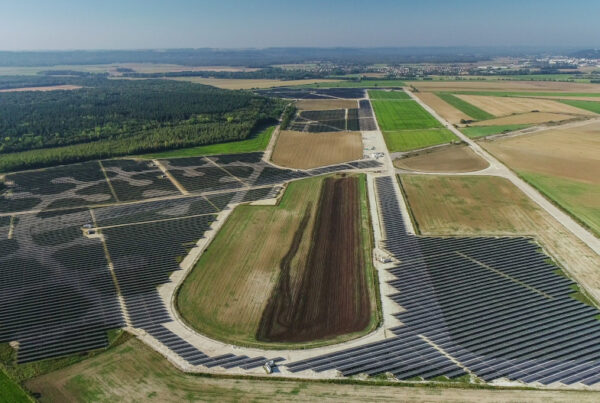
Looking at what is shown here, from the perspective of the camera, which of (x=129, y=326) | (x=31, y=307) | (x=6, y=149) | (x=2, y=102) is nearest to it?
(x=129, y=326)

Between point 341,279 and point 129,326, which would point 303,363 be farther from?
point 129,326

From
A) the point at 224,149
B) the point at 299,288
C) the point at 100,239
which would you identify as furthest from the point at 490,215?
the point at 224,149

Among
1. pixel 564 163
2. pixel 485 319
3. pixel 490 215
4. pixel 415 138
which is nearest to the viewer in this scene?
pixel 485 319

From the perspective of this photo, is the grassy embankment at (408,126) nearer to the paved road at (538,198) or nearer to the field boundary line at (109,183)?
the paved road at (538,198)

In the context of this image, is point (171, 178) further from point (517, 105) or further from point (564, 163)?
point (517, 105)

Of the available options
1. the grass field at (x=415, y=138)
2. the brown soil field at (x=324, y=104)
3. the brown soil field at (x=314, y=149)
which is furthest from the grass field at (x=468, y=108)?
the brown soil field at (x=314, y=149)

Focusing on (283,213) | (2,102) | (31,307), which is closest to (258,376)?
(31,307)

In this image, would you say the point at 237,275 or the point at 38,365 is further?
the point at 237,275
